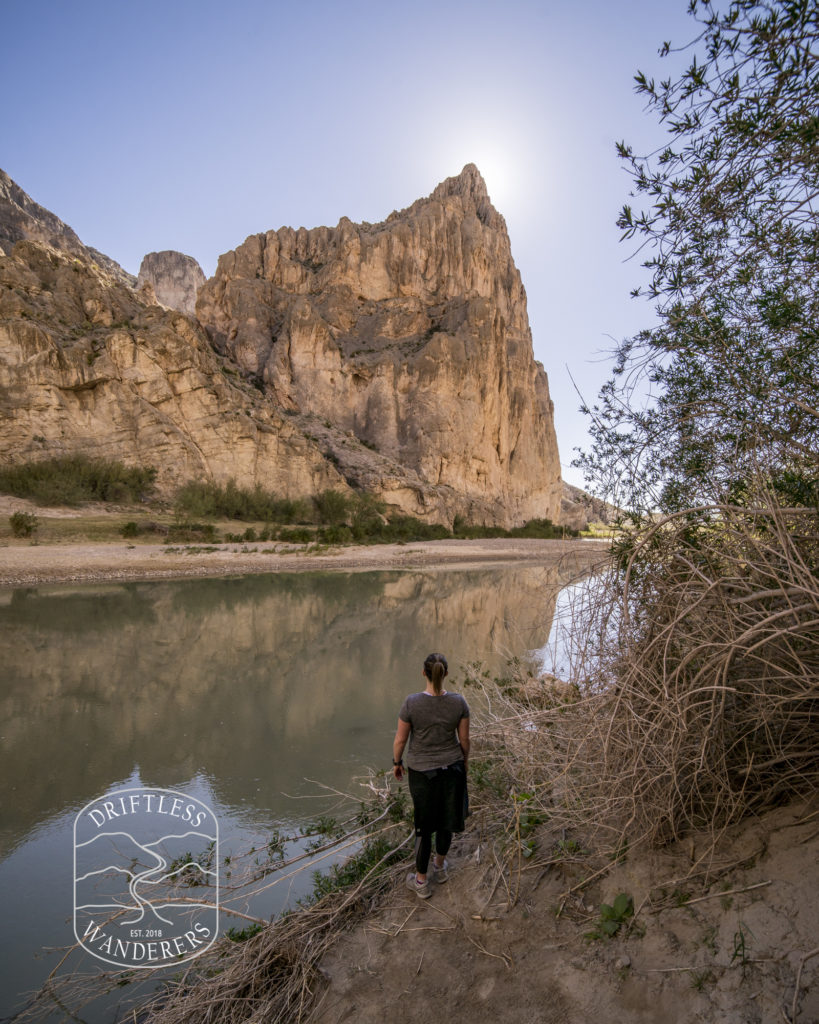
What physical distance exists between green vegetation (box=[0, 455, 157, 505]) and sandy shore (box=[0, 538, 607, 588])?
7.28 m

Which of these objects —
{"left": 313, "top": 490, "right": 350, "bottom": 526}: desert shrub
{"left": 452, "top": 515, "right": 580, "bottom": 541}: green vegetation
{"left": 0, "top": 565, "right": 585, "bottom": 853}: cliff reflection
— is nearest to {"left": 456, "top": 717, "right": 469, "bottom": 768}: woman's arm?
{"left": 0, "top": 565, "right": 585, "bottom": 853}: cliff reflection

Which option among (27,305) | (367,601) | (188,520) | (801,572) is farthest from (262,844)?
(27,305)

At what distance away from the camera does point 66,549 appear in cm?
2198

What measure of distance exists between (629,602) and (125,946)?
3.61 metres

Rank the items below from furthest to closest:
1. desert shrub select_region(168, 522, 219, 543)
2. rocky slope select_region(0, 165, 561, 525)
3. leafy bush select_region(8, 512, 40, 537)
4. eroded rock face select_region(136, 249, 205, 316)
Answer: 1. eroded rock face select_region(136, 249, 205, 316)
2. rocky slope select_region(0, 165, 561, 525)
3. desert shrub select_region(168, 522, 219, 543)
4. leafy bush select_region(8, 512, 40, 537)

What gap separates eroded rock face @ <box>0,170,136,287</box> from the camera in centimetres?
6638

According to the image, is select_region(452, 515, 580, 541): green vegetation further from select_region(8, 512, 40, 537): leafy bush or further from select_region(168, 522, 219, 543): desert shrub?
select_region(8, 512, 40, 537): leafy bush

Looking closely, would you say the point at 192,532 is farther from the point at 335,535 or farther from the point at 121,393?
the point at 121,393

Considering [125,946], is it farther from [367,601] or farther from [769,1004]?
[367,601]

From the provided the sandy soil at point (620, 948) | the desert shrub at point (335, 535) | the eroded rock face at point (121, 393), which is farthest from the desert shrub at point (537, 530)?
the sandy soil at point (620, 948)

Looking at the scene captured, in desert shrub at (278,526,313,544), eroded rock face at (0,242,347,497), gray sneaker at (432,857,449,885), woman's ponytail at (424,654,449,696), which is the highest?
eroded rock face at (0,242,347,497)

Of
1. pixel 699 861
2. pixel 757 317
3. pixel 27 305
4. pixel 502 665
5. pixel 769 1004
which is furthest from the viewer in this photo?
pixel 27 305

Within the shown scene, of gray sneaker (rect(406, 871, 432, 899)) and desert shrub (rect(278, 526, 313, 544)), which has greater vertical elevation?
desert shrub (rect(278, 526, 313, 544))

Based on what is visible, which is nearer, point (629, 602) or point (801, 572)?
point (801, 572)
